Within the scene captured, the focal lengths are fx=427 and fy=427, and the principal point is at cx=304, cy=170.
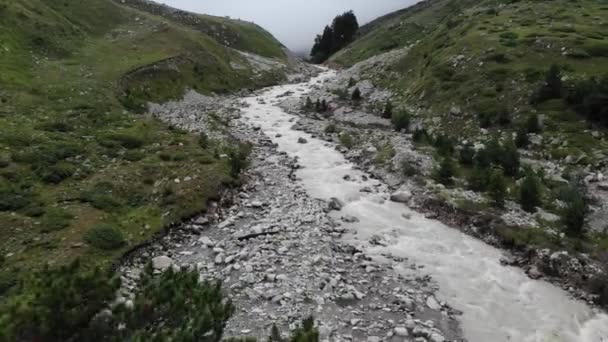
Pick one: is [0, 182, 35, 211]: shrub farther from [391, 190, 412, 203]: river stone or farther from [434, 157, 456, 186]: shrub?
[434, 157, 456, 186]: shrub

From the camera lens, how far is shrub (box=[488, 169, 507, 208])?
71.6 feet

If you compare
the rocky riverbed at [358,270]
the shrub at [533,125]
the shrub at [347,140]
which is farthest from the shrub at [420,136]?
the shrub at [533,125]

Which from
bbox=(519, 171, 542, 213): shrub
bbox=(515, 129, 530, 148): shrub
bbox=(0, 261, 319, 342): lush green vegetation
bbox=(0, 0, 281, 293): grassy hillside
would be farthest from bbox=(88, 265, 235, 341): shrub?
bbox=(515, 129, 530, 148): shrub

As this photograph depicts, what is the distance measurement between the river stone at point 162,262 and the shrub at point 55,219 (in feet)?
14.3

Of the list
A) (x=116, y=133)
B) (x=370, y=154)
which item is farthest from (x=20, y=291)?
(x=370, y=154)

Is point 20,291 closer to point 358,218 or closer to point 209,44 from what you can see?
point 358,218

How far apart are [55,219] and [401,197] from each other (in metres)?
17.0

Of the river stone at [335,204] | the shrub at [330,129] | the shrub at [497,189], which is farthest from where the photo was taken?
the shrub at [330,129]

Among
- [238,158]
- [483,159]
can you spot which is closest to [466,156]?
[483,159]

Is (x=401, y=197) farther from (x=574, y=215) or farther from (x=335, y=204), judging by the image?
(x=574, y=215)

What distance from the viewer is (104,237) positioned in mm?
17359

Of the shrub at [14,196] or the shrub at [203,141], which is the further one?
the shrub at [203,141]

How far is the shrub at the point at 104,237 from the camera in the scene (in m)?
17.0

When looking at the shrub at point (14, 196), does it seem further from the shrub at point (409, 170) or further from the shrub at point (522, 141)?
the shrub at point (522, 141)
